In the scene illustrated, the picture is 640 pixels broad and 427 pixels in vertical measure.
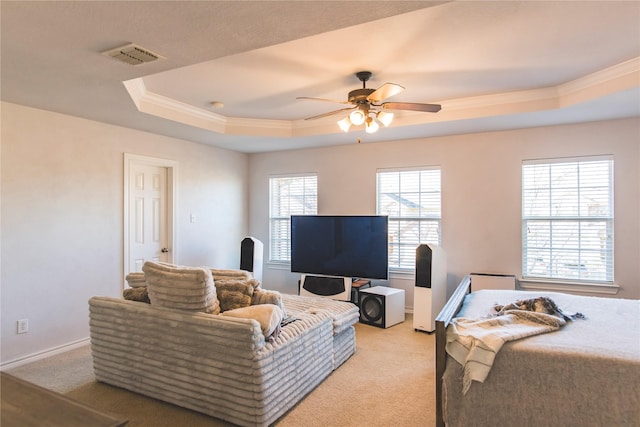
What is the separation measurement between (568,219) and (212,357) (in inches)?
164

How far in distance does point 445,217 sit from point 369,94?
2.40 meters

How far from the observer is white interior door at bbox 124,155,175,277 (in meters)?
4.42

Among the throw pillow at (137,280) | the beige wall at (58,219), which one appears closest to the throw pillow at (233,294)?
the throw pillow at (137,280)

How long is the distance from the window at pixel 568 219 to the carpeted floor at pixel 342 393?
1.88 meters

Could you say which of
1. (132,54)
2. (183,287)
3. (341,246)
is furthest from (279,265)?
(132,54)

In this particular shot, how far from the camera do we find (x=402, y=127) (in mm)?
4465

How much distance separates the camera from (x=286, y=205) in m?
6.04

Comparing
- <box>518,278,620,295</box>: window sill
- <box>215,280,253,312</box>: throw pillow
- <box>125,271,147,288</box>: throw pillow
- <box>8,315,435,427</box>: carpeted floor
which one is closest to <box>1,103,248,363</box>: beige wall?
<box>8,315,435,427</box>: carpeted floor

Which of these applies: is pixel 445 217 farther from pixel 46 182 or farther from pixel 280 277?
pixel 46 182

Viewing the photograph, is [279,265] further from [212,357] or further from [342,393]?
[212,357]

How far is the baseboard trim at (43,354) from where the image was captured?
3338 mm

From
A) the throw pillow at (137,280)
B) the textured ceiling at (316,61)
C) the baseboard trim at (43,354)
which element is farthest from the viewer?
the baseboard trim at (43,354)

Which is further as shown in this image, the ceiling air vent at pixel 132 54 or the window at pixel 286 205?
the window at pixel 286 205

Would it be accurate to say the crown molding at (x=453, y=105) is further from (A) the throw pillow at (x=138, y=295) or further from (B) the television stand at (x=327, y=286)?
(B) the television stand at (x=327, y=286)
